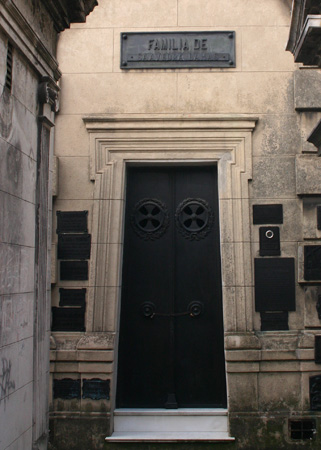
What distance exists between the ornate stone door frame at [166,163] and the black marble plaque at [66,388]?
2.44ft

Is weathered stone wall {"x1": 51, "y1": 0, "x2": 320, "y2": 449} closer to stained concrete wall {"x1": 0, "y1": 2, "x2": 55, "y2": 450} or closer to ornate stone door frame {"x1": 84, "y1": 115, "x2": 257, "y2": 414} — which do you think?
ornate stone door frame {"x1": 84, "y1": 115, "x2": 257, "y2": 414}

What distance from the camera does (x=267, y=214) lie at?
25.1ft

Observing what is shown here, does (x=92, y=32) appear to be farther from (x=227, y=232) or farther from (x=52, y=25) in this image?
(x=227, y=232)

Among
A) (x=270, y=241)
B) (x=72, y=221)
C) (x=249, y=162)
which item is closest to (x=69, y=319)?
(x=72, y=221)

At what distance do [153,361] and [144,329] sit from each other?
0.48 metres

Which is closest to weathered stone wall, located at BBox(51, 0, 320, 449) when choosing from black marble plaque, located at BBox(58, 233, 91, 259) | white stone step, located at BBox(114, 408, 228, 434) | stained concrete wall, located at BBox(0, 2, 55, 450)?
black marble plaque, located at BBox(58, 233, 91, 259)

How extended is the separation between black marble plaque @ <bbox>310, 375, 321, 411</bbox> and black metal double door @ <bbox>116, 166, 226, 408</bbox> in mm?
1222

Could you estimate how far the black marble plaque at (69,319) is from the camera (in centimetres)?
759

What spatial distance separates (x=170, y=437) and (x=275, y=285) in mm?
2490

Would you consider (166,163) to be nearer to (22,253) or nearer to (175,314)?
(175,314)

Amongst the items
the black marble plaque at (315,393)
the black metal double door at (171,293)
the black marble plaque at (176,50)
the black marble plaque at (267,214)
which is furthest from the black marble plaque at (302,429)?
the black marble plaque at (176,50)

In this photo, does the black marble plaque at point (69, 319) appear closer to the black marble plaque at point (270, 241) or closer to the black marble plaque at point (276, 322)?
the black marble plaque at point (276, 322)

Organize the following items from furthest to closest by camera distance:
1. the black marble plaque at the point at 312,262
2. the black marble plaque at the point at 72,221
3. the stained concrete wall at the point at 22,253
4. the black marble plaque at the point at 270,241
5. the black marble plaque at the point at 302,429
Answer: the black marble plaque at the point at 72,221
the black marble plaque at the point at 270,241
the black marble plaque at the point at 312,262
the black marble plaque at the point at 302,429
the stained concrete wall at the point at 22,253

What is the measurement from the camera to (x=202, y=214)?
800 cm
